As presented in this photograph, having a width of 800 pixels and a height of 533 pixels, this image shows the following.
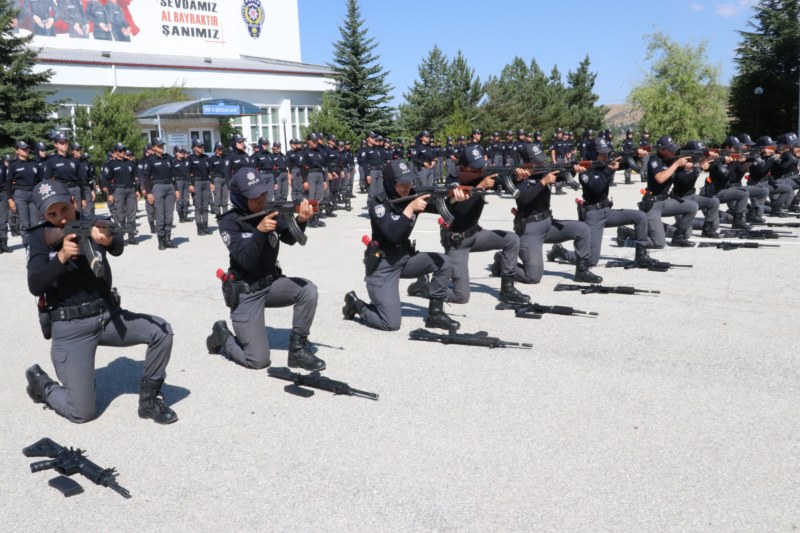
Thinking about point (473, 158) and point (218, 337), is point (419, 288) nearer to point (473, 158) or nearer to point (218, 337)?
point (473, 158)

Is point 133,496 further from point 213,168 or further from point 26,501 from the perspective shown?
point 213,168

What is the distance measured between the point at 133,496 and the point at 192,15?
4287 cm

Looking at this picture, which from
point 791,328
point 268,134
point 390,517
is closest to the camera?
point 390,517

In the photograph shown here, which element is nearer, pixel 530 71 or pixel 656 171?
pixel 656 171

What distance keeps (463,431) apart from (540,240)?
16.0 ft

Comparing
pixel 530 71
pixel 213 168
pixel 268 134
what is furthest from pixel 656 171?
pixel 530 71

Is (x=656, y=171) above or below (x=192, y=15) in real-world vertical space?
below

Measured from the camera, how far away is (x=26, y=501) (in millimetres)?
4125

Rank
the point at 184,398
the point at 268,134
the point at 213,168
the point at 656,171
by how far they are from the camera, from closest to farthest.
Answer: the point at 184,398 < the point at 656,171 < the point at 213,168 < the point at 268,134

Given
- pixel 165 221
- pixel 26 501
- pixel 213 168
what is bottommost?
pixel 26 501

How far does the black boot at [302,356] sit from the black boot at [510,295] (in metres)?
2.97

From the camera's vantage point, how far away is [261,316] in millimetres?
6344

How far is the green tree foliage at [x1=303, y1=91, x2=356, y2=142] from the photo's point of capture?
3675 centimetres

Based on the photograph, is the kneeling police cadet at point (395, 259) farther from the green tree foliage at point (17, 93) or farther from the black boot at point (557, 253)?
the green tree foliage at point (17, 93)
